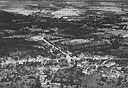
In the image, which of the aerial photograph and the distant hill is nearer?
the aerial photograph

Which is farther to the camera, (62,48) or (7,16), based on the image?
(7,16)

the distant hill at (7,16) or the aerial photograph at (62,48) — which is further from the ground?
the distant hill at (7,16)

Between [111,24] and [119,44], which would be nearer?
[119,44]

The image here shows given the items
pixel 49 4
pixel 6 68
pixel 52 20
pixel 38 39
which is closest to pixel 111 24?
pixel 52 20

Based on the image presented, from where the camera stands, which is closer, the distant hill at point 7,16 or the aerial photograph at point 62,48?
the aerial photograph at point 62,48

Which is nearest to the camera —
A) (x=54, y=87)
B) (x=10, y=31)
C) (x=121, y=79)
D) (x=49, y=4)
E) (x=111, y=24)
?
(x=54, y=87)

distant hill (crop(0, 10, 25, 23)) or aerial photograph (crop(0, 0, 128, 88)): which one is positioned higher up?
distant hill (crop(0, 10, 25, 23))

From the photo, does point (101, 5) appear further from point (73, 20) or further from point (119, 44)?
point (119, 44)

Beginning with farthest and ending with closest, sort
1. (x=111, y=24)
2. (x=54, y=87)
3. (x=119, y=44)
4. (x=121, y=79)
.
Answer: (x=111, y=24) < (x=119, y=44) < (x=121, y=79) < (x=54, y=87)
